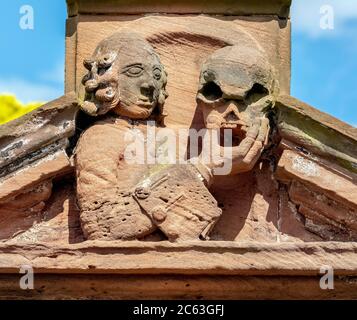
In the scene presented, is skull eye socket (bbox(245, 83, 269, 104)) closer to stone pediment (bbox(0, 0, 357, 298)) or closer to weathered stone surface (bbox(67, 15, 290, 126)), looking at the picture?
stone pediment (bbox(0, 0, 357, 298))

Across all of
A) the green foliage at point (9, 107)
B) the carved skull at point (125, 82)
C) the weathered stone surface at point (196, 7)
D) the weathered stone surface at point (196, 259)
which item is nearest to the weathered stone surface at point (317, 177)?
the weathered stone surface at point (196, 259)

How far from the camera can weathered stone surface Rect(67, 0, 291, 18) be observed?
7965 millimetres

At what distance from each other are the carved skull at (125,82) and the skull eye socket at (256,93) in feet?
1.48

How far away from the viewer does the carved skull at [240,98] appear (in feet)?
24.3

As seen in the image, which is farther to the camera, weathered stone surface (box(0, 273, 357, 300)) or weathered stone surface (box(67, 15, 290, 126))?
weathered stone surface (box(67, 15, 290, 126))

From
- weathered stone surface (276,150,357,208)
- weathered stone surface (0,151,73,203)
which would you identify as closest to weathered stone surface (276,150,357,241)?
weathered stone surface (276,150,357,208)

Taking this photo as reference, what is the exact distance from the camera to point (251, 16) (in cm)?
798

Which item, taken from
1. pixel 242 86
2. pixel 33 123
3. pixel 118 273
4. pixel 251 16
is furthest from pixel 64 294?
pixel 251 16

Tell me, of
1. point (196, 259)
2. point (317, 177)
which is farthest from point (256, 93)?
point (196, 259)

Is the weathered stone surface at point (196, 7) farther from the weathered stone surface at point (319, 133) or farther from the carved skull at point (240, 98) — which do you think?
the weathered stone surface at point (319, 133)

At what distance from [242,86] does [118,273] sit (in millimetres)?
1155

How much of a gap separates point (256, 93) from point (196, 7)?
2.31ft

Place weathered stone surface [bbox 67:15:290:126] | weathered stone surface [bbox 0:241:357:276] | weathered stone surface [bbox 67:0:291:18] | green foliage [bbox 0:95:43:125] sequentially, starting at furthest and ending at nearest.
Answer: green foliage [bbox 0:95:43:125]
weathered stone surface [bbox 67:0:291:18]
weathered stone surface [bbox 67:15:290:126]
weathered stone surface [bbox 0:241:357:276]
